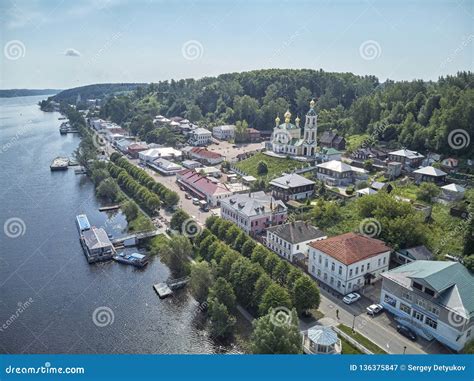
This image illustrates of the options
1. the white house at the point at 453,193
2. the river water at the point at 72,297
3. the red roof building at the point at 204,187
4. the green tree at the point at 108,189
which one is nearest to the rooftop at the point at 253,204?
the red roof building at the point at 204,187

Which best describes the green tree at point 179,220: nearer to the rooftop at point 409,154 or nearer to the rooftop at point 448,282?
the rooftop at point 448,282

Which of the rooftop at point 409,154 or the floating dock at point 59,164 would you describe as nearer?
the rooftop at point 409,154

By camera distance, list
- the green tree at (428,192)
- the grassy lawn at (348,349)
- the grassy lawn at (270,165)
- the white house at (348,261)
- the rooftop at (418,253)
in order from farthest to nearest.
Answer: the grassy lawn at (270,165)
the green tree at (428,192)
the rooftop at (418,253)
the white house at (348,261)
the grassy lawn at (348,349)

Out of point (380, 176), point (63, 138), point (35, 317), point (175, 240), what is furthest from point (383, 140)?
point (63, 138)

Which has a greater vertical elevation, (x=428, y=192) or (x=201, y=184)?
(x=428, y=192)

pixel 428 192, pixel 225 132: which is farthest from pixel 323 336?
pixel 225 132

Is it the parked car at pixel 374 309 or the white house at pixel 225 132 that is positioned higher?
the white house at pixel 225 132

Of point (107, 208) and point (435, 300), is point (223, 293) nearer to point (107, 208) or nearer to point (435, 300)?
point (435, 300)
